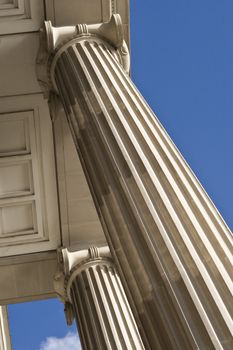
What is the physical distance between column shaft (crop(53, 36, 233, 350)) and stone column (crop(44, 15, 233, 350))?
2 centimetres

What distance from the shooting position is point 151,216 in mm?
11766

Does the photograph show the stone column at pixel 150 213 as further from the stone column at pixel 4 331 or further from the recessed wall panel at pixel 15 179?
the stone column at pixel 4 331

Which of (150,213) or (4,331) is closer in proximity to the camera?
(150,213)

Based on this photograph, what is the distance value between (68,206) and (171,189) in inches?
547

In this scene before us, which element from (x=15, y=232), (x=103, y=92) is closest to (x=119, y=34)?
(x=103, y=92)

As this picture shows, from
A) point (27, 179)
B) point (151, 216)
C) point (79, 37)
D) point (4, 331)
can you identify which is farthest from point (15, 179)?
point (151, 216)

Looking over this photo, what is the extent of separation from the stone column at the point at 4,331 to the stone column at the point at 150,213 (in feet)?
66.7

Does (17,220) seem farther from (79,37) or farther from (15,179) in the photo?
(79,37)

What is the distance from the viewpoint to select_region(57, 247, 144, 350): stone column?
66.7ft

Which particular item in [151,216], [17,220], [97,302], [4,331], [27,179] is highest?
[4,331]

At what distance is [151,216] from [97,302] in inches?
416

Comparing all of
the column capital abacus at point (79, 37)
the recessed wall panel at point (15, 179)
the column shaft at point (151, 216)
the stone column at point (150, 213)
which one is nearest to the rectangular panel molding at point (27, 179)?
the recessed wall panel at point (15, 179)

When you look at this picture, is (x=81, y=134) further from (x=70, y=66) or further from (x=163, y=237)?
(x=163, y=237)

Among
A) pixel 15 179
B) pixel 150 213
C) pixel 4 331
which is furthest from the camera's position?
pixel 4 331
